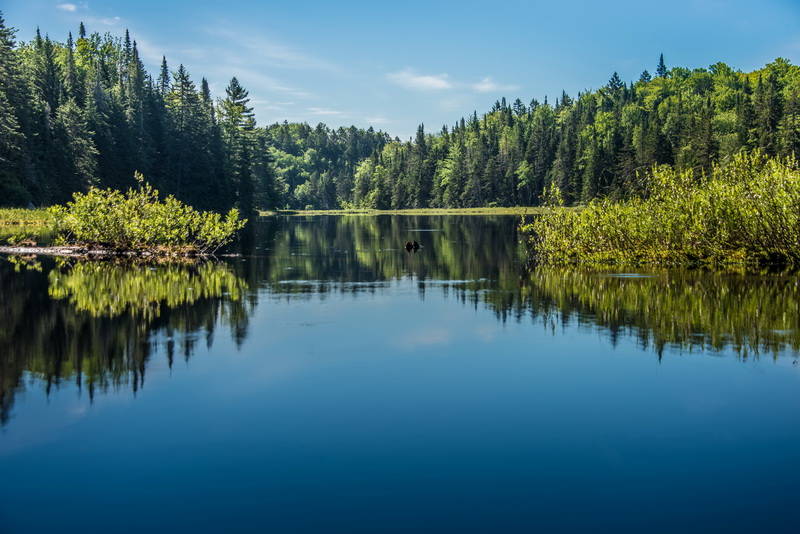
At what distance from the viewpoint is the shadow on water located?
15.8 m

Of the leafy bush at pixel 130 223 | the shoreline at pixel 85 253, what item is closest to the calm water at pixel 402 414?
the shoreline at pixel 85 253

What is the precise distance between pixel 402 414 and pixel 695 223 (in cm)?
2387

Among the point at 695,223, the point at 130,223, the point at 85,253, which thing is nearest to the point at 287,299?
the point at 695,223

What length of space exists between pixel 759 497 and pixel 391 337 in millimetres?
10664

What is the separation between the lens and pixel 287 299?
2509cm

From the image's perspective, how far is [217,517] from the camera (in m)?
8.09

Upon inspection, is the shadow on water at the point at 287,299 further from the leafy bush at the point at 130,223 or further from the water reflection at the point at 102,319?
the leafy bush at the point at 130,223

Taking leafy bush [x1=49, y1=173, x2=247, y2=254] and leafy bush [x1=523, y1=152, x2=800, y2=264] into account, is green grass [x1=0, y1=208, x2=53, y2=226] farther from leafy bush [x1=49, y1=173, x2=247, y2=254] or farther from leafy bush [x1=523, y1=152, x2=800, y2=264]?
leafy bush [x1=523, y1=152, x2=800, y2=264]

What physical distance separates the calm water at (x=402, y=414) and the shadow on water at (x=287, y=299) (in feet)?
0.46

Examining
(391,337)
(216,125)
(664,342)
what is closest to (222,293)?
(391,337)

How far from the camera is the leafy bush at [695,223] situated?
29.2 m

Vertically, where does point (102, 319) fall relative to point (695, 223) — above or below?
below

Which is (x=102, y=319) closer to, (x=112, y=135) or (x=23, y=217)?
(x=23, y=217)

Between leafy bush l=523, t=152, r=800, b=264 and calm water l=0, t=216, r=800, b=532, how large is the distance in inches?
259
